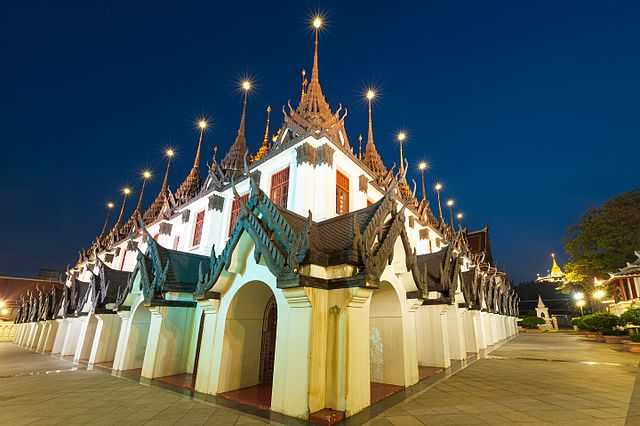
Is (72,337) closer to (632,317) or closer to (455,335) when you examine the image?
(455,335)

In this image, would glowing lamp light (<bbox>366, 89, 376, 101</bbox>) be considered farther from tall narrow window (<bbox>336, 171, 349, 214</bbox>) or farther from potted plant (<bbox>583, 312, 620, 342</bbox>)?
potted plant (<bbox>583, 312, 620, 342</bbox>)

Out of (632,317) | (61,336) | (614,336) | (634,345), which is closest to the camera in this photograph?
(634,345)

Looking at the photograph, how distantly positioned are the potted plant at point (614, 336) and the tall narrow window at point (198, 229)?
29079mm

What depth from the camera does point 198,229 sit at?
67.5ft

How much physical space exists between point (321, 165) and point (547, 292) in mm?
84019

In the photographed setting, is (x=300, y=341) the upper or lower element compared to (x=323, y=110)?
lower

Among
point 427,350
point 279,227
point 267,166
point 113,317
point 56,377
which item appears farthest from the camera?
point 267,166

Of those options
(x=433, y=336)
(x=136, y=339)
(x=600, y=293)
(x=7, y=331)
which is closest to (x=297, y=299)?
(x=433, y=336)

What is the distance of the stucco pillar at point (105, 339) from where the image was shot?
1325 centimetres

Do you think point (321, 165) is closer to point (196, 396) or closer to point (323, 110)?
point (323, 110)

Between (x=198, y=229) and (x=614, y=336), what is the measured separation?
30.4m

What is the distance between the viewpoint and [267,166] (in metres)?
16.7

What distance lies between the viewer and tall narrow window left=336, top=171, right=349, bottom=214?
15.6 m

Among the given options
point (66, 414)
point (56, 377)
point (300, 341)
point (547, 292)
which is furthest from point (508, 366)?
point (547, 292)
